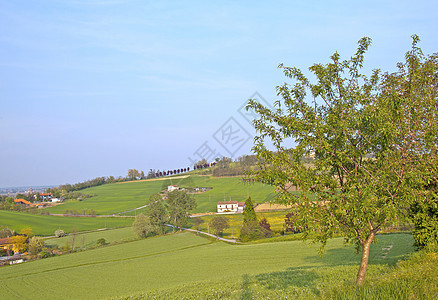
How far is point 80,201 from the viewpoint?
418ft

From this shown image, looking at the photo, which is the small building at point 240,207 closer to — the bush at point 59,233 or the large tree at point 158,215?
the large tree at point 158,215

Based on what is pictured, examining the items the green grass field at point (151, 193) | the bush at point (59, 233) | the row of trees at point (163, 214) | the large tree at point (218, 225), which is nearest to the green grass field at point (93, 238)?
the bush at point (59, 233)

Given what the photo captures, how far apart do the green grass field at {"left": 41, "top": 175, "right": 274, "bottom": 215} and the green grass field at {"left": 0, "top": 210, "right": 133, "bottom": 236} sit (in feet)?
41.4

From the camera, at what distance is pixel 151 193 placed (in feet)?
424

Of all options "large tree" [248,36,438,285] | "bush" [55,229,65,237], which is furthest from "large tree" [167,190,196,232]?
"large tree" [248,36,438,285]

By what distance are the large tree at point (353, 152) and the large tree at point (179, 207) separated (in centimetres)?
6750

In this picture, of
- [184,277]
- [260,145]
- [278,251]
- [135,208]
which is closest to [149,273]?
[184,277]

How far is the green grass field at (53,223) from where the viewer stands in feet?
249

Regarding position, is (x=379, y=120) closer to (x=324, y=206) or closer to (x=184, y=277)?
(x=324, y=206)

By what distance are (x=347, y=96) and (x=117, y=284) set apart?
2735 centimetres

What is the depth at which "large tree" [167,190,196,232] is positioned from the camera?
75125 millimetres

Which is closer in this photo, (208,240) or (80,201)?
(208,240)

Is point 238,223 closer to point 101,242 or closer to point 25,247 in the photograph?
point 101,242

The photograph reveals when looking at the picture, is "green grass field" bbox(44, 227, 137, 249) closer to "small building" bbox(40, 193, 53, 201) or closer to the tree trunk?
the tree trunk
